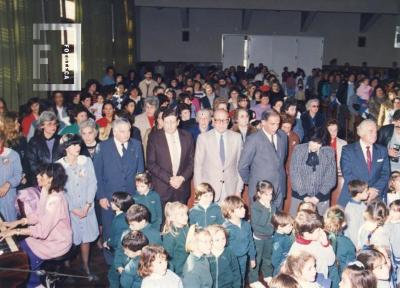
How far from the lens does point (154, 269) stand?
3.27 meters

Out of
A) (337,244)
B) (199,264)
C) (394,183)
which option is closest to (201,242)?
(199,264)

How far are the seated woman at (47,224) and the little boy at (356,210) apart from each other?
2.54 metres

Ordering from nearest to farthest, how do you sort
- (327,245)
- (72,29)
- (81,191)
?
1. (327,245)
2. (81,191)
3. (72,29)

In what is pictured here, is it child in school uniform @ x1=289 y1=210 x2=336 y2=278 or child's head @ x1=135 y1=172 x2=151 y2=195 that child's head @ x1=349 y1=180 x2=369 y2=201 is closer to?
child in school uniform @ x1=289 y1=210 x2=336 y2=278

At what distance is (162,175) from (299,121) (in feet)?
9.13

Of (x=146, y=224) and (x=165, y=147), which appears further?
(x=165, y=147)

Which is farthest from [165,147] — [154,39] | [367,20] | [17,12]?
[367,20]

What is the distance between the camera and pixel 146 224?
3.90 metres

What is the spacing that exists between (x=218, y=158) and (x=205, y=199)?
0.81 meters

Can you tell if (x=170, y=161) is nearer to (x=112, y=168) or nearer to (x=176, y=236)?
(x=112, y=168)

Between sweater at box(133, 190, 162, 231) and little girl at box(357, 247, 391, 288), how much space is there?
6.36 ft

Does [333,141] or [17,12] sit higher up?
[17,12]

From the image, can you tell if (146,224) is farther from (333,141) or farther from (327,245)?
(333,141)

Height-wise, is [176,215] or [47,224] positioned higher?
[176,215]
